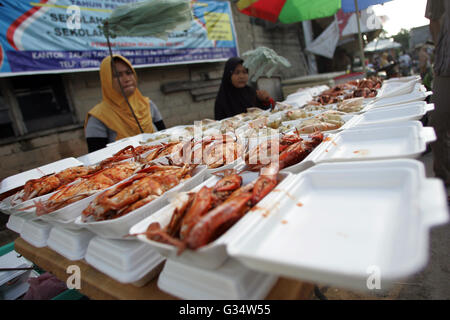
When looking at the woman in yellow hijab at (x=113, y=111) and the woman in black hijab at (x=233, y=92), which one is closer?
the woman in yellow hijab at (x=113, y=111)

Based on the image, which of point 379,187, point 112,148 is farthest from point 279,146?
point 112,148

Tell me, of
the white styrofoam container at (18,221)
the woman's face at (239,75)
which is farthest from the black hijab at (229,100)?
the white styrofoam container at (18,221)

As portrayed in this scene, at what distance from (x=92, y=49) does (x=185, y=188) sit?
4.68m

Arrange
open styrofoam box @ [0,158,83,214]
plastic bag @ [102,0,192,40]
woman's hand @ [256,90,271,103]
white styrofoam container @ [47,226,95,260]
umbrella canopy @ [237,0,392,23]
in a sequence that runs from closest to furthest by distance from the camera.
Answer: white styrofoam container @ [47,226,95,260]
open styrofoam box @ [0,158,83,214]
plastic bag @ [102,0,192,40]
woman's hand @ [256,90,271,103]
umbrella canopy @ [237,0,392,23]

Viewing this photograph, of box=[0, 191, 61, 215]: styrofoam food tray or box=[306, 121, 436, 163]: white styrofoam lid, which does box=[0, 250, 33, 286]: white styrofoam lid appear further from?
box=[306, 121, 436, 163]: white styrofoam lid

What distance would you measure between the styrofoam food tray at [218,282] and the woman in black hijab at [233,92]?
12.5 ft

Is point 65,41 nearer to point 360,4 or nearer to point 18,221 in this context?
point 18,221

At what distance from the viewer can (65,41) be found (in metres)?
4.30

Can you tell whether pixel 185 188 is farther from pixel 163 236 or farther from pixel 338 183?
pixel 338 183

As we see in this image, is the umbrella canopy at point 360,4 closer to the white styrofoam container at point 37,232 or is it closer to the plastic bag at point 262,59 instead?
the plastic bag at point 262,59

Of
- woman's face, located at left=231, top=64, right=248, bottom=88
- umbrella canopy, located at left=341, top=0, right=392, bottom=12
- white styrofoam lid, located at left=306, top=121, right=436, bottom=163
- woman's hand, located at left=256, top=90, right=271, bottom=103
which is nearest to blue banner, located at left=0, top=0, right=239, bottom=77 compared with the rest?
woman's face, located at left=231, top=64, right=248, bottom=88

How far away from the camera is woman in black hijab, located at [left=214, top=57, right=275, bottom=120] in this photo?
13.9 feet

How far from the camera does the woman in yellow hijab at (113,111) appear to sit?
132 inches

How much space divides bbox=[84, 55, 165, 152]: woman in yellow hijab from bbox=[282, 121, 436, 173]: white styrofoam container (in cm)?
281
